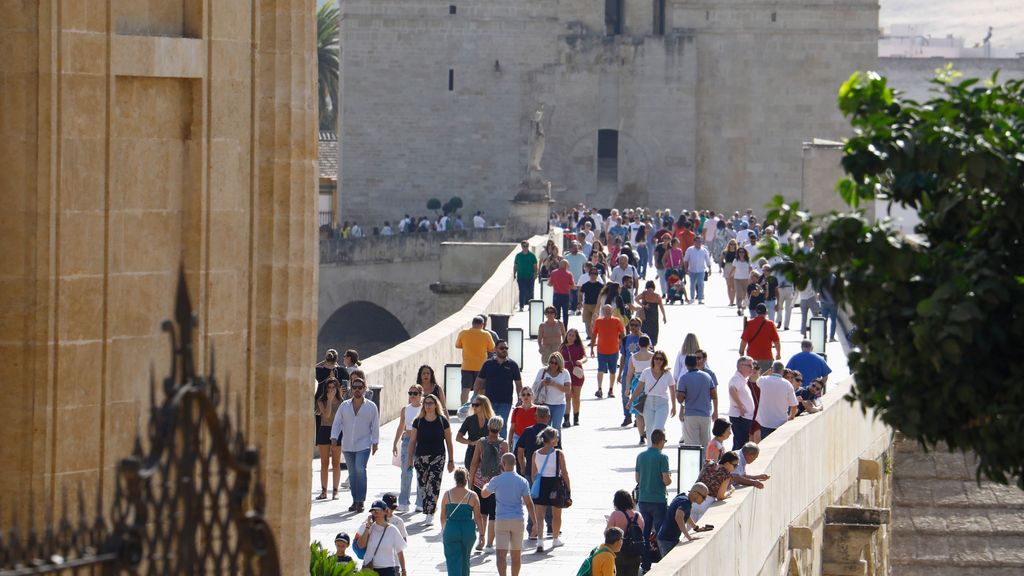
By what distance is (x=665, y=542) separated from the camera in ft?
40.8

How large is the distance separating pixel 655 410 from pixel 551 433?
353 cm

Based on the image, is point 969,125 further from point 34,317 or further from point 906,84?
point 906,84

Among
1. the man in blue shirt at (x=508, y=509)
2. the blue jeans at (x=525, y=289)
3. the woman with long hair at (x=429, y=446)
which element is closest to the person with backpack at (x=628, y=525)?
the man in blue shirt at (x=508, y=509)

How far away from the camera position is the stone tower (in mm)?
52562

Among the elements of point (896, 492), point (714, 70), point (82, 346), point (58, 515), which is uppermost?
A: point (714, 70)

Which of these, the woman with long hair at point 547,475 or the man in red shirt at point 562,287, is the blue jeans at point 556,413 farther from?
the man in red shirt at point 562,287

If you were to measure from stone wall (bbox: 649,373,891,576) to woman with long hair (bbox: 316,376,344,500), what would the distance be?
11.9ft

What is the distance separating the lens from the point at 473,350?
1861 centimetres

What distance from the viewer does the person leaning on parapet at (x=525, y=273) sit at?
89.8ft

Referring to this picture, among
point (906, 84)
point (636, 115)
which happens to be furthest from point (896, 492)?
point (906, 84)

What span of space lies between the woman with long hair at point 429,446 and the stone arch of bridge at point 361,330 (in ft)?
108

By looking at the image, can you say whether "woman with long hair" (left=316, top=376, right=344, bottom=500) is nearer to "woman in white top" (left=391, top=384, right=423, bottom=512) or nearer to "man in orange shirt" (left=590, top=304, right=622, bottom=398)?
"woman in white top" (left=391, top=384, right=423, bottom=512)

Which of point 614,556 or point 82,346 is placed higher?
point 82,346

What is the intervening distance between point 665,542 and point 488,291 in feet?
45.3
